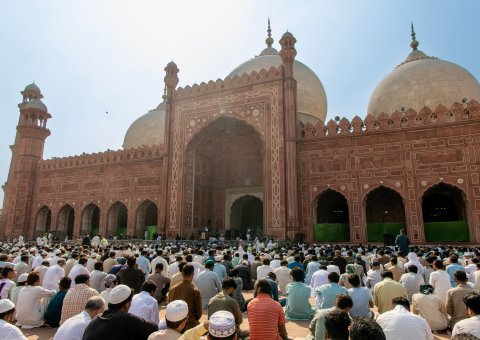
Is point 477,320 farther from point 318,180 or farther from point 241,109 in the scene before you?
point 241,109

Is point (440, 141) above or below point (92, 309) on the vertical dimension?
above

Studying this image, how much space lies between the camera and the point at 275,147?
17.2 meters

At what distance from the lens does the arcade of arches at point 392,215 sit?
15.5m

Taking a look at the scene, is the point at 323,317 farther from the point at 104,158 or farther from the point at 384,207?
the point at 104,158

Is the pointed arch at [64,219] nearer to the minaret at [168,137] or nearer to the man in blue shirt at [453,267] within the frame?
the minaret at [168,137]

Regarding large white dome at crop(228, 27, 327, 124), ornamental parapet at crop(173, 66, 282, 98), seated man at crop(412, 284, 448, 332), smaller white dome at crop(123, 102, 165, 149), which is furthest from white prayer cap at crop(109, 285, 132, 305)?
smaller white dome at crop(123, 102, 165, 149)

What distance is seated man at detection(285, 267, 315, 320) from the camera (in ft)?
16.1

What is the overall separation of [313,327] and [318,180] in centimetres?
1388

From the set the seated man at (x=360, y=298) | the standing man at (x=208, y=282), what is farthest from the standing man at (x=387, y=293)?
the standing man at (x=208, y=282)

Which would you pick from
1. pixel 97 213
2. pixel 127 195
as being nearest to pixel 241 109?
pixel 127 195

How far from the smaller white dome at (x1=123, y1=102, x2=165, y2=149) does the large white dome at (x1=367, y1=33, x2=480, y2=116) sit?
1582 centimetres

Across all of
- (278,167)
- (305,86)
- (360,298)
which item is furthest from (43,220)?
(360,298)

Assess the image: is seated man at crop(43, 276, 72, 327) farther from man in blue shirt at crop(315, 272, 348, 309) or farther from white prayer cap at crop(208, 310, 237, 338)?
white prayer cap at crop(208, 310, 237, 338)

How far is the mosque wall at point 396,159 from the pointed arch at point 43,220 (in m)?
18.3
